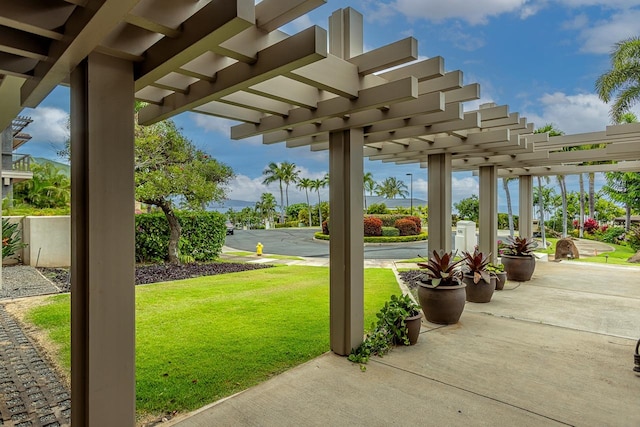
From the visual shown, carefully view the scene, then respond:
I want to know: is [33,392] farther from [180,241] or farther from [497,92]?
[497,92]

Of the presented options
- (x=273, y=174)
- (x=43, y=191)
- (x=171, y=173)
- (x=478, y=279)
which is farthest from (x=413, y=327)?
(x=273, y=174)

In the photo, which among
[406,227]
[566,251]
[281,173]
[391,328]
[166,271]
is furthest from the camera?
[281,173]

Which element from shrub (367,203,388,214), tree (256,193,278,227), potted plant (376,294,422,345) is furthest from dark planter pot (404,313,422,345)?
tree (256,193,278,227)

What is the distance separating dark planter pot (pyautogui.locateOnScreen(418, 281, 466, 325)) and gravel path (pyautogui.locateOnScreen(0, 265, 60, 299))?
23.4 feet

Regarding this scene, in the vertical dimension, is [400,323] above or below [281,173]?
below

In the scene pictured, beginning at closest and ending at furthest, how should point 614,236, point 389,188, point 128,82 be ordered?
point 128,82, point 614,236, point 389,188

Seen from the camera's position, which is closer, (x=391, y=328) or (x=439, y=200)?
(x=391, y=328)

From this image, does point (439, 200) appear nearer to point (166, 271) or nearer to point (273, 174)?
point (166, 271)

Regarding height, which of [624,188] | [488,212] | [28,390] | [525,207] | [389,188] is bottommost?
[28,390]

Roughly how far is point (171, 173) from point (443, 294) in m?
8.31

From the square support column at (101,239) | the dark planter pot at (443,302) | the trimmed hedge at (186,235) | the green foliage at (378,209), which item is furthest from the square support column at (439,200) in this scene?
the green foliage at (378,209)

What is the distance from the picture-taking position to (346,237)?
3.97m

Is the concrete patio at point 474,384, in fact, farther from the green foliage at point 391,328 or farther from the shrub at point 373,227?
the shrub at point 373,227

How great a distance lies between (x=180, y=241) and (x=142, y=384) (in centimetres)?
847
